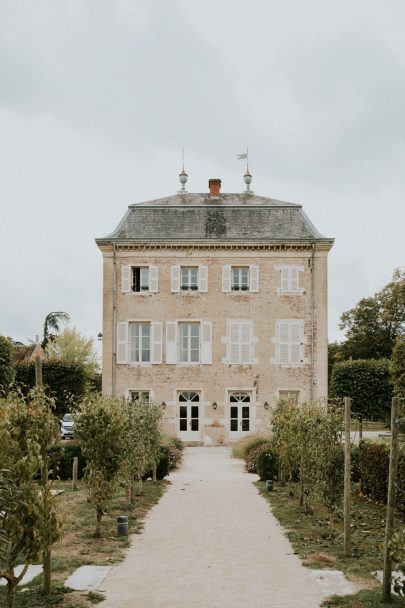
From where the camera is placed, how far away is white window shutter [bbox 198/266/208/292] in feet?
99.9

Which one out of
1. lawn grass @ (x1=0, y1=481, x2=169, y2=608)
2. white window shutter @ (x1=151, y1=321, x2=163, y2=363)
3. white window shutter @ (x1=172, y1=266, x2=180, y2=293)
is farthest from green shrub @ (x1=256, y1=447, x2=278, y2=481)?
white window shutter @ (x1=172, y1=266, x2=180, y2=293)

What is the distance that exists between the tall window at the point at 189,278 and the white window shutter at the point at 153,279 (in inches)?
43.7

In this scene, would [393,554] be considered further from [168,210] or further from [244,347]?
[168,210]

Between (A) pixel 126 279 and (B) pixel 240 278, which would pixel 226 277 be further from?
(A) pixel 126 279

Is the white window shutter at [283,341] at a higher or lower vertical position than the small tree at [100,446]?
higher

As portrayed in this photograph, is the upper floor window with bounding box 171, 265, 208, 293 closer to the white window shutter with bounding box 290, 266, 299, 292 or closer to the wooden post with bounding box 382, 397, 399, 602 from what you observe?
the white window shutter with bounding box 290, 266, 299, 292

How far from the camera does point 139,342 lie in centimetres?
3041

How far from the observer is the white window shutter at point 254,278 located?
99.9 ft

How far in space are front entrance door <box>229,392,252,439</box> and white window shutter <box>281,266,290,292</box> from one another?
4.89m

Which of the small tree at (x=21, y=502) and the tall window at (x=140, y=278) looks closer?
the small tree at (x=21, y=502)

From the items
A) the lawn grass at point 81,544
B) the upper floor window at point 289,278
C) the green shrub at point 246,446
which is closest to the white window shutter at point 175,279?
the upper floor window at point 289,278

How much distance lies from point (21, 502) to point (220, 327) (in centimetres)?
2481

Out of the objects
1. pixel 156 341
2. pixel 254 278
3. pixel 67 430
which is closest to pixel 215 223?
pixel 254 278

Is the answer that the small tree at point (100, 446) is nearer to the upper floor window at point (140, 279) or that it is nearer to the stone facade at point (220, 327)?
the stone facade at point (220, 327)
